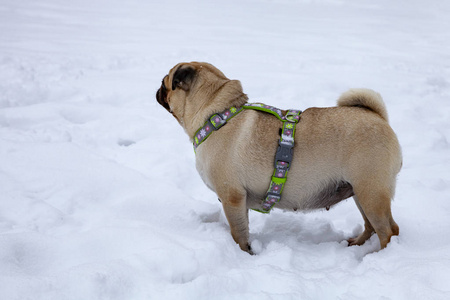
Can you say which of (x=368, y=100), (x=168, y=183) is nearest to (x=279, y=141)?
(x=368, y=100)

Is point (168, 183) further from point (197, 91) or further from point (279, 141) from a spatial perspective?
point (279, 141)

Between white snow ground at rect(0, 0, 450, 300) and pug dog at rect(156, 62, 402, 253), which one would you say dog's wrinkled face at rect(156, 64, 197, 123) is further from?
white snow ground at rect(0, 0, 450, 300)

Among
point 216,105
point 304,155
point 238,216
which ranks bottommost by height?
point 238,216

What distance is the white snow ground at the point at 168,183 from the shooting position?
2.24 meters

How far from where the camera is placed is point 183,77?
3.29m

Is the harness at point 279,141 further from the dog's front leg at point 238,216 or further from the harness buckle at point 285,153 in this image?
the dog's front leg at point 238,216

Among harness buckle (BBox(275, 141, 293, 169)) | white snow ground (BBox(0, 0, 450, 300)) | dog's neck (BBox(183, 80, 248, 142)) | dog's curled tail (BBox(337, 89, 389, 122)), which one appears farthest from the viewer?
dog's neck (BBox(183, 80, 248, 142))

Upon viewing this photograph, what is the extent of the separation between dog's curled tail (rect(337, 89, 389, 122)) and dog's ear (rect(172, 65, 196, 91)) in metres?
1.36

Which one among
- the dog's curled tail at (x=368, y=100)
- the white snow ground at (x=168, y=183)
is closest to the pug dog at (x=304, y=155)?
the dog's curled tail at (x=368, y=100)

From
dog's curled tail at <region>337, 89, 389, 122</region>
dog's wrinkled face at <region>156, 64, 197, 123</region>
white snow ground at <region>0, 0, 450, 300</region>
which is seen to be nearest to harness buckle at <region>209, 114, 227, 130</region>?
dog's wrinkled face at <region>156, 64, 197, 123</region>

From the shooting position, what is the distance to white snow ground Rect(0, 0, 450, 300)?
2238 millimetres

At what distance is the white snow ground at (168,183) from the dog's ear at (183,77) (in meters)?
1.12

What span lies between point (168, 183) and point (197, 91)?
1383 mm

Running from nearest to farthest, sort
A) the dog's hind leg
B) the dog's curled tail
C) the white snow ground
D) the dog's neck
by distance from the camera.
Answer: the white snow ground < the dog's hind leg < the dog's curled tail < the dog's neck
